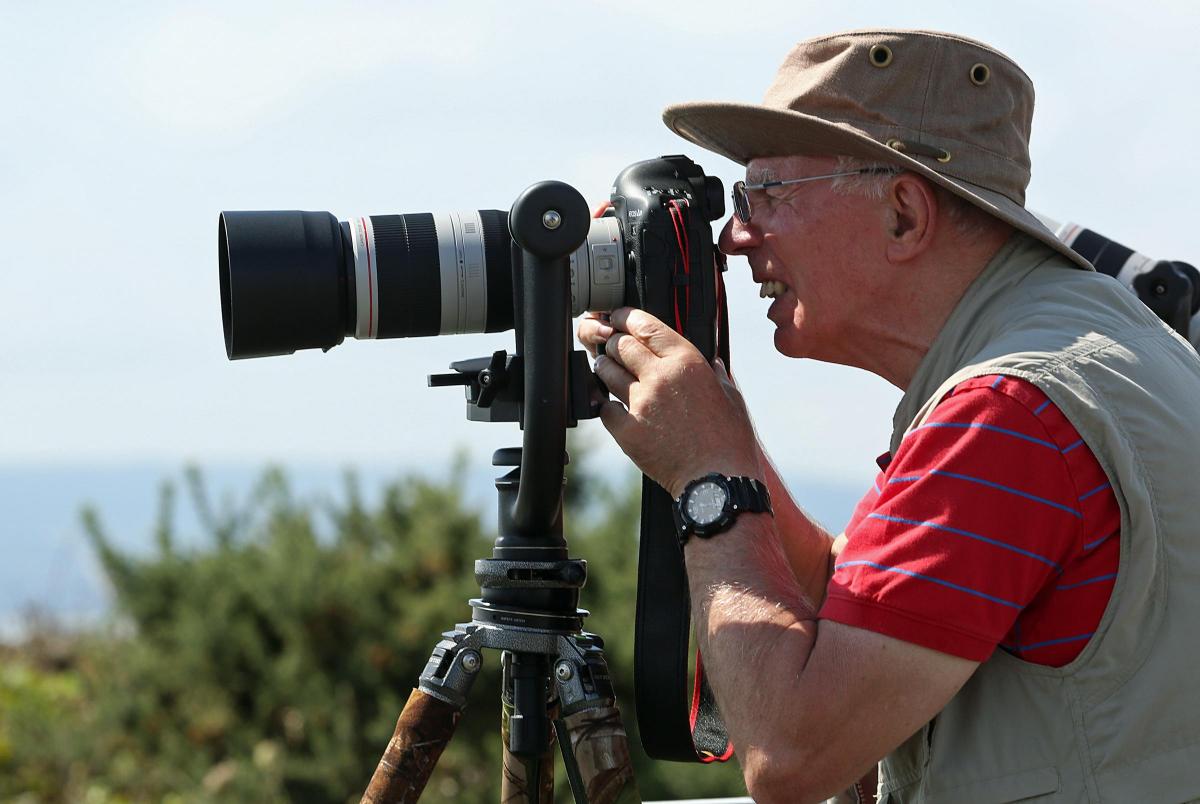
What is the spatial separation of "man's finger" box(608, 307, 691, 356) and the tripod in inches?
3.8

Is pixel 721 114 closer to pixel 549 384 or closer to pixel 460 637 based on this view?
pixel 549 384

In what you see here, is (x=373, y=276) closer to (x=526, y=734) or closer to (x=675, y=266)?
(x=675, y=266)

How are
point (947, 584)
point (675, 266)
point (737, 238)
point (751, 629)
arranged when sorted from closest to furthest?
point (947, 584), point (751, 629), point (675, 266), point (737, 238)

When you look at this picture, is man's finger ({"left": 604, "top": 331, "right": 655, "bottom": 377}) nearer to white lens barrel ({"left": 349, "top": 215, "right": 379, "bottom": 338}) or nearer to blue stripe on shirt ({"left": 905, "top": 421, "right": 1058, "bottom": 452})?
white lens barrel ({"left": 349, "top": 215, "right": 379, "bottom": 338})

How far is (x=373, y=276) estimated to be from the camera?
219 cm

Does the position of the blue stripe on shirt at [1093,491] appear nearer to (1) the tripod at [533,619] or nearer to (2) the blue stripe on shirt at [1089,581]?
(2) the blue stripe on shirt at [1089,581]

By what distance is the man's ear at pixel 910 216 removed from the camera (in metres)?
2.10

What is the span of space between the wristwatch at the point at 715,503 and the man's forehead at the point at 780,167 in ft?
1.85

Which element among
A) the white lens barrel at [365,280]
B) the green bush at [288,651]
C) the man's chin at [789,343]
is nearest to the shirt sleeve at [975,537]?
the man's chin at [789,343]

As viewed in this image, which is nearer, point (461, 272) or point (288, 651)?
point (461, 272)

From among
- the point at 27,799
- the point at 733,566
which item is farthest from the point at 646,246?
the point at 27,799

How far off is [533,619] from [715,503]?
14.9 inches

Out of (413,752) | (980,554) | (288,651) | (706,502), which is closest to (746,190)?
(706,502)

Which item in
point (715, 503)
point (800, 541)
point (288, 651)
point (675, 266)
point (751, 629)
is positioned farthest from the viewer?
point (288, 651)
